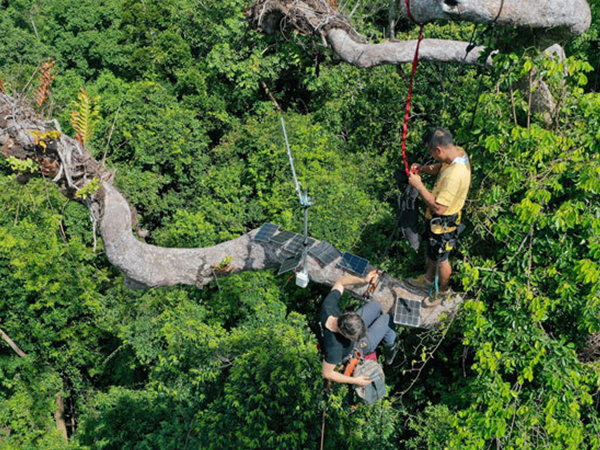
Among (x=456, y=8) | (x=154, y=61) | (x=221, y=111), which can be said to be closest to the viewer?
(x=456, y=8)

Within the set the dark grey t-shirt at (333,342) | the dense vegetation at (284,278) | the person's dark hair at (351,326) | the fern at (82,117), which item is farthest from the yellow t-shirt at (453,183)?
the fern at (82,117)

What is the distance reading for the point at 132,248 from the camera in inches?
225

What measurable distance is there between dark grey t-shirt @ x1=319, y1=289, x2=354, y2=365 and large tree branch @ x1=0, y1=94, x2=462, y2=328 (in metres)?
0.65

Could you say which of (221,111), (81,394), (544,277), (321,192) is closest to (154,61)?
(221,111)

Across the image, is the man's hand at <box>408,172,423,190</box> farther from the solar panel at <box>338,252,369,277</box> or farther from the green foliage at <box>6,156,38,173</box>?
the green foliage at <box>6,156,38,173</box>

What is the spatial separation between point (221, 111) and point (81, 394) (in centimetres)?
794

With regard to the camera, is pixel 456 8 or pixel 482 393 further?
pixel 482 393

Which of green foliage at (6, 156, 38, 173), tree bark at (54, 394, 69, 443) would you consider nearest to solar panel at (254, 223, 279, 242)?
green foliage at (6, 156, 38, 173)

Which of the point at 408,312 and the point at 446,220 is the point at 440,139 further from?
the point at 408,312

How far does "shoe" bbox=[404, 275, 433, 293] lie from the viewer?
18.8 feet

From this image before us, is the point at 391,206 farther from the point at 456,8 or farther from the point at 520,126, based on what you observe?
the point at 456,8

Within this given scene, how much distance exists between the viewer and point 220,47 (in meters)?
12.9

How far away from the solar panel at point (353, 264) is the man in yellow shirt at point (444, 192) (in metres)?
0.73

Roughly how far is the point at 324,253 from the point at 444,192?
151 cm
